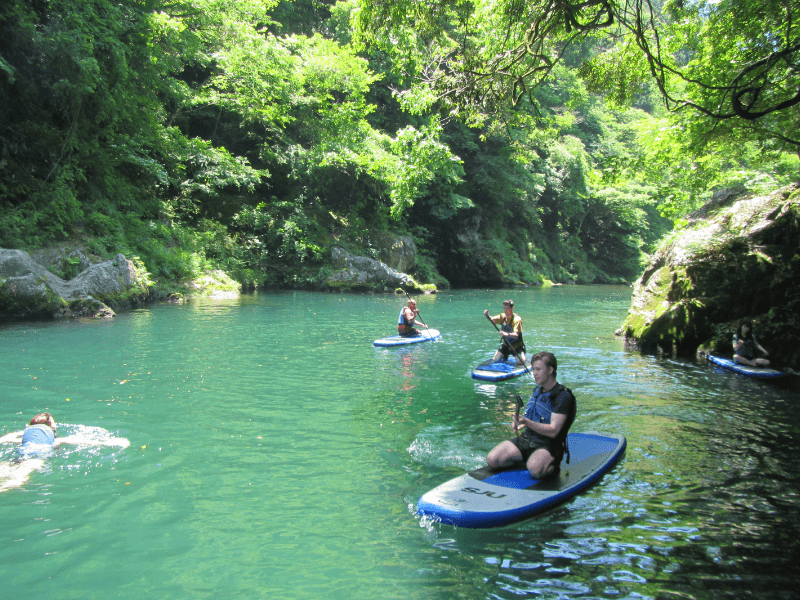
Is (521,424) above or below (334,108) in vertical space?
below

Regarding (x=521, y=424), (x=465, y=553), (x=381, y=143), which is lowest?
(x=465, y=553)

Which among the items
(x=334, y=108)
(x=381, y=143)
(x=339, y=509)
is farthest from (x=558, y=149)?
(x=339, y=509)

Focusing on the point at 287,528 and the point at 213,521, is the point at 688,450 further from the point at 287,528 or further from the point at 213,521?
the point at 213,521

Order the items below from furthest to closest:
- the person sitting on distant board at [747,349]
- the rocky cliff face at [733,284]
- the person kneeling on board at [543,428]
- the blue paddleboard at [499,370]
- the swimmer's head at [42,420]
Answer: the rocky cliff face at [733,284] → the person sitting on distant board at [747,349] → the blue paddleboard at [499,370] → the swimmer's head at [42,420] → the person kneeling on board at [543,428]

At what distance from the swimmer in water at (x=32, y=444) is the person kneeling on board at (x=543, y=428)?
400 cm

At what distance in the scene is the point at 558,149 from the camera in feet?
123

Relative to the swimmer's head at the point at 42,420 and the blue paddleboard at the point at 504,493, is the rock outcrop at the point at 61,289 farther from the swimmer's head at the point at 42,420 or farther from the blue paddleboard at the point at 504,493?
the blue paddleboard at the point at 504,493

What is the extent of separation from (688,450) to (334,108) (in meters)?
25.3

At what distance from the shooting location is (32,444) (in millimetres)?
5121

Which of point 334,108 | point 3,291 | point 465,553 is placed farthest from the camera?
point 334,108

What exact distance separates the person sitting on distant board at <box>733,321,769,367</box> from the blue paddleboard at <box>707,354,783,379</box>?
4.5 inches

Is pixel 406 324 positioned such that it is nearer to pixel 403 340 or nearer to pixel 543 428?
pixel 403 340

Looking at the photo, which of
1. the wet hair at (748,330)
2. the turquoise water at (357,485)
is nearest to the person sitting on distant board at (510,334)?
the turquoise water at (357,485)

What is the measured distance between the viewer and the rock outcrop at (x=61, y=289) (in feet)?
43.4
